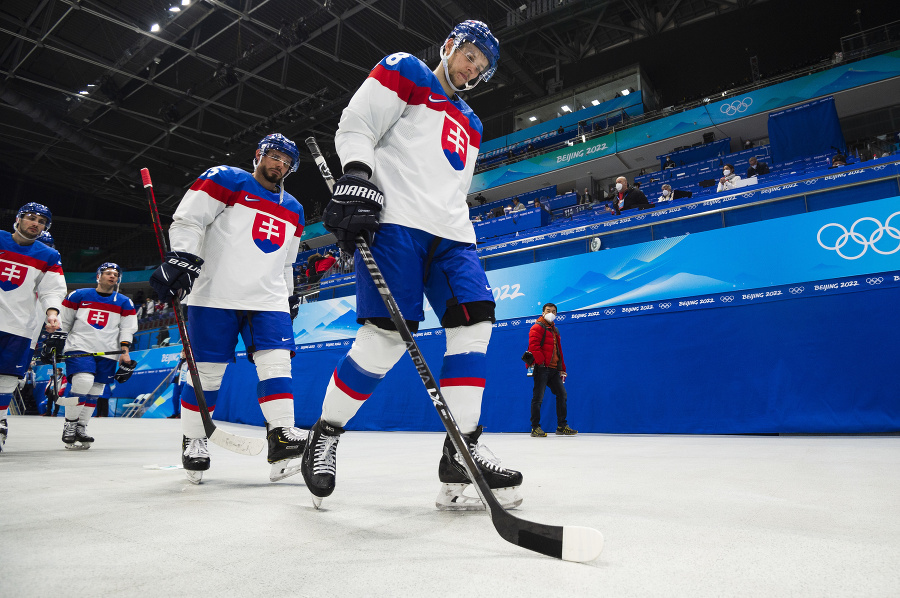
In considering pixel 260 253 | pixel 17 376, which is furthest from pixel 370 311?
pixel 17 376

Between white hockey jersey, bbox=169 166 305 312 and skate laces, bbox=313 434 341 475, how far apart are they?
126cm

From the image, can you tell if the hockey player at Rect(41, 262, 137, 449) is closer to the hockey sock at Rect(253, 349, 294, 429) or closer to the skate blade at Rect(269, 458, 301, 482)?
the hockey sock at Rect(253, 349, 294, 429)

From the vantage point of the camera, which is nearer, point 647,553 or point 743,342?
point 647,553

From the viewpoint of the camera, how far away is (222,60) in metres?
19.8

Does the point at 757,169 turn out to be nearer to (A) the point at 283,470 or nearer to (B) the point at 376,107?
(B) the point at 376,107

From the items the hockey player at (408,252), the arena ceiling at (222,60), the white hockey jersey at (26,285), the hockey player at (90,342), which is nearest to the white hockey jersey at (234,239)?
the hockey player at (408,252)

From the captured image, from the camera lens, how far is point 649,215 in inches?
267

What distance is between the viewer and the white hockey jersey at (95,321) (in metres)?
5.19

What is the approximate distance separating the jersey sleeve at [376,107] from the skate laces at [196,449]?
1767 millimetres

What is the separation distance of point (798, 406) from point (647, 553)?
540 cm

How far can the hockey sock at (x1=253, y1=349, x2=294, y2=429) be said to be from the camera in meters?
2.65

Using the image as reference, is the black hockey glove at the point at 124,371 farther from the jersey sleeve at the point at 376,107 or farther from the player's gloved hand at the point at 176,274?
the jersey sleeve at the point at 376,107

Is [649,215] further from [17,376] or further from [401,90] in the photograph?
[17,376]

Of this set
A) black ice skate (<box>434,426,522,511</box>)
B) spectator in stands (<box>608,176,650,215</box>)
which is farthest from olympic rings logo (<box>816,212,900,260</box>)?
black ice skate (<box>434,426,522,511</box>)
